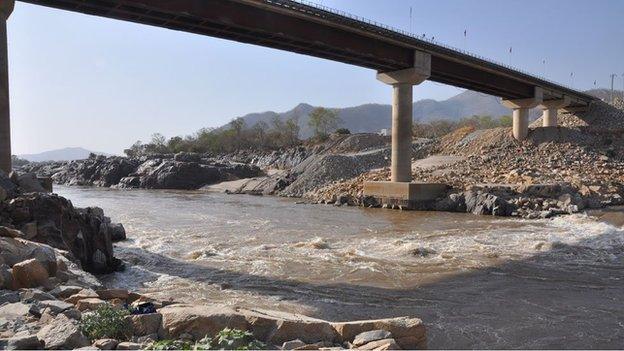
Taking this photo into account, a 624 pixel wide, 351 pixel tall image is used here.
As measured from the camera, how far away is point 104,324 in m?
6.23

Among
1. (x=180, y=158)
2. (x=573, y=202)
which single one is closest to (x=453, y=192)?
(x=573, y=202)

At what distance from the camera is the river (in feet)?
31.9

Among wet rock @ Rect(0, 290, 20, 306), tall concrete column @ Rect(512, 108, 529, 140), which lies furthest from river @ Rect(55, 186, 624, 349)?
tall concrete column @ Rect(512, 108, 529, 140)

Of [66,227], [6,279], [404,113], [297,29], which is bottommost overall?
[6,279]

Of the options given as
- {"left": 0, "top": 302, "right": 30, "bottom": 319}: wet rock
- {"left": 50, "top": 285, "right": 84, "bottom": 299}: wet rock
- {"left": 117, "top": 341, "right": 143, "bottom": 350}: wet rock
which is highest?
{"left": 0, "top": 302, "right": 30, "bottom": 319}: wet rock

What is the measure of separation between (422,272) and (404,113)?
23.9 m

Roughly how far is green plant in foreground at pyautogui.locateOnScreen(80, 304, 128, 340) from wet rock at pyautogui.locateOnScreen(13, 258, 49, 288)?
257 cm

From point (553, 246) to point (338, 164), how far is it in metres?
32.7

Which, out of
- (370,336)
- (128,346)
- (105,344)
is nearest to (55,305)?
(105,344)

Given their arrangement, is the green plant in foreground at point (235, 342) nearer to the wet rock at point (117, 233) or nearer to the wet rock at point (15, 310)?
the wet rock at point (15, 310)

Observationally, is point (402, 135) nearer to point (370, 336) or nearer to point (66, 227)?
point (66, 227)

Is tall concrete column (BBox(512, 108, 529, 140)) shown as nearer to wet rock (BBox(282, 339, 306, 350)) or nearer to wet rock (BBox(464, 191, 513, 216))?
wet rock (BBox(464, 191, 513, 216))

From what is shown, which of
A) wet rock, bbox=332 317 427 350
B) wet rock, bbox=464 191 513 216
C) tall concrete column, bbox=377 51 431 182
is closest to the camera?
wet rock, bbox=332 317 427 350

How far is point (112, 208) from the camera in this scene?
116 ft
